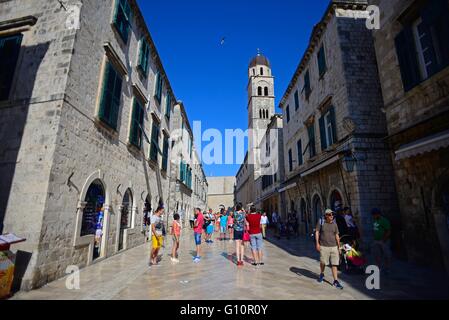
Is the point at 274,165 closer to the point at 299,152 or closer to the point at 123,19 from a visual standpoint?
the point at 299,152

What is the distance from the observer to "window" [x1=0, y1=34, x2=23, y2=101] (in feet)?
20.4

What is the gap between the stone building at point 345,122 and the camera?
8.79 meters

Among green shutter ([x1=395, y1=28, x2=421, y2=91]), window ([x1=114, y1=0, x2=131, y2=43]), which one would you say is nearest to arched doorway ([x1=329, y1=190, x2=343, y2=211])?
green shutter ([x1=395, y1=28, x2=421, y2=91])

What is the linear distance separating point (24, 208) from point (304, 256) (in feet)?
26.7

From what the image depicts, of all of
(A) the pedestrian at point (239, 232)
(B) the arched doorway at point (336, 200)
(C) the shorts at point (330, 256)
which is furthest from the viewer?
(B) the arched doorway at point (336, 200)

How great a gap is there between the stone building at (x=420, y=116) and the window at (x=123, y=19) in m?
9.37

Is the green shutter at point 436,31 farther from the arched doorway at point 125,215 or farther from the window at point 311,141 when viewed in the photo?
the arched doorway at point 125,215

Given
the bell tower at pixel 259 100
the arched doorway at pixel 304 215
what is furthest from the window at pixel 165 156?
the bell tower at pixel 259 100

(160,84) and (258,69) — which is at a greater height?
(258,69)

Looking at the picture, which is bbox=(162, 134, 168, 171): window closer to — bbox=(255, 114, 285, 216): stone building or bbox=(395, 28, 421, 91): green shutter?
bbox=(255, 114, 285, 216): stone building

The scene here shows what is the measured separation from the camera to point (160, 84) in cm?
1404

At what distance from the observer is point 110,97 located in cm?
803

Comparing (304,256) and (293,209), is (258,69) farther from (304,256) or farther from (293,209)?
(304,256)
